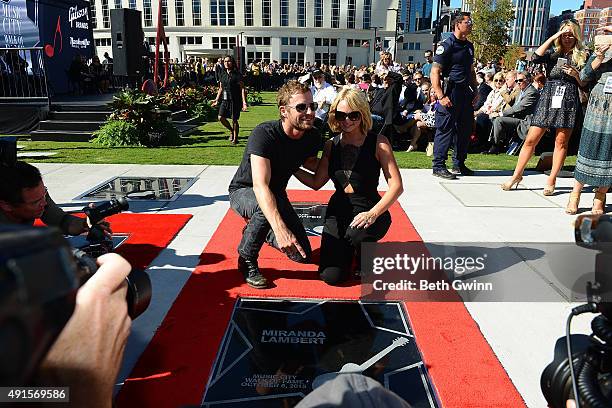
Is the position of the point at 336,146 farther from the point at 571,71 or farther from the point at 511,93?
the point at 511,93

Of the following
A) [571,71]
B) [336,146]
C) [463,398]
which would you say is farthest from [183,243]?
[571,71]

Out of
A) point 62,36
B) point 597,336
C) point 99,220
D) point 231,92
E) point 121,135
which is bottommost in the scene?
point 121,135

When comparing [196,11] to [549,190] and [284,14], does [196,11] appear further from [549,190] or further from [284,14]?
[549,190]

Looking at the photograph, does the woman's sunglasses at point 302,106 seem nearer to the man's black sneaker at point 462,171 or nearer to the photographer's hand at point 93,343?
the photographer's hand at point 93,343

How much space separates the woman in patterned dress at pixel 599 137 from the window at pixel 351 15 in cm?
7968

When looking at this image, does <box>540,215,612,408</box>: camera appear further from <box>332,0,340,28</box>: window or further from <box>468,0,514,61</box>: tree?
<box>332,0,340,28</box>: window

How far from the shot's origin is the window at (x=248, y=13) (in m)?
78.9

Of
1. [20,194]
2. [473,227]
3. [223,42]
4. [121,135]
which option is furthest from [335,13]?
[20,194]

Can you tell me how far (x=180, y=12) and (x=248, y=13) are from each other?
36.2 feet

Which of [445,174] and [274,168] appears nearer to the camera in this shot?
[274,168]

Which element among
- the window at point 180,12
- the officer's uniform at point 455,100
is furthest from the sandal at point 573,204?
the window at point 180,12

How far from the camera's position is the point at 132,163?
802cm

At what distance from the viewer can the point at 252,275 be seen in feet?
11.8

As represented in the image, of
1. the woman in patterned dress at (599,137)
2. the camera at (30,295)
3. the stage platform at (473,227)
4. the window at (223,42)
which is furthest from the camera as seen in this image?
the window at (223,42)
